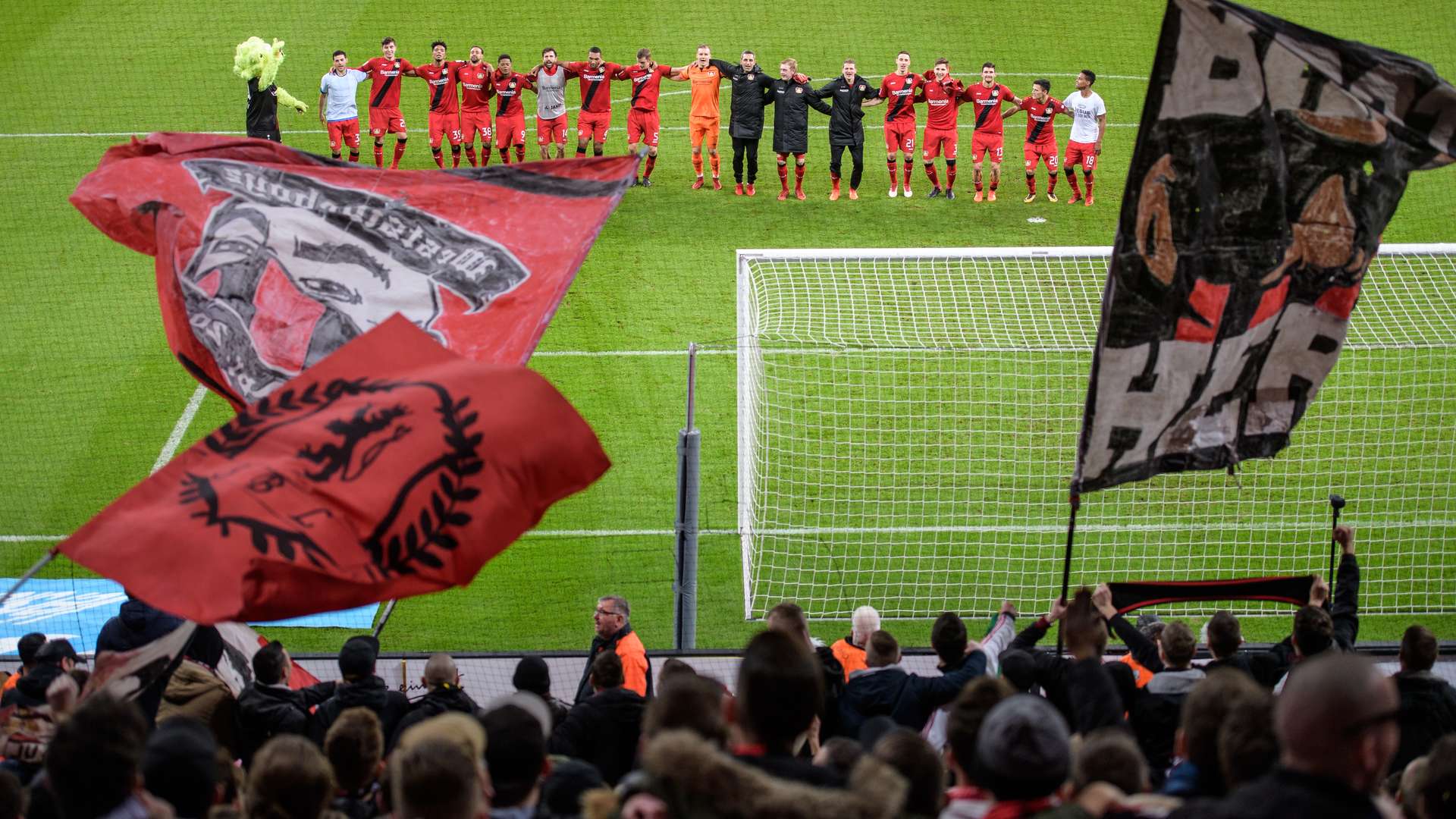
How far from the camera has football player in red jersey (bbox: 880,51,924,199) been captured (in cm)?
1819

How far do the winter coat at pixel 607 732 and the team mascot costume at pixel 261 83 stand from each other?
1417 cm

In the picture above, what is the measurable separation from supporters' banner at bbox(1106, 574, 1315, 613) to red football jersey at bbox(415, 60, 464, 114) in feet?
45.4

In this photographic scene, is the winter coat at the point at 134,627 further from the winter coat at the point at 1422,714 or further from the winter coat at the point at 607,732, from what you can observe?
the winter coat at the point at 1422,714

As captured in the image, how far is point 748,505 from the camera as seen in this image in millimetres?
10109

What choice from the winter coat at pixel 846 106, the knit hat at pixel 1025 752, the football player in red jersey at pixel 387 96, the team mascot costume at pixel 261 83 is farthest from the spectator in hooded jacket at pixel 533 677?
the football player in red jersey at pixel 387 96

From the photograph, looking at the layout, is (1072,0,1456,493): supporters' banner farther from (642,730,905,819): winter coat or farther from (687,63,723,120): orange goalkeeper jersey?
(687,63,723,120): orange goalkeeper jersey

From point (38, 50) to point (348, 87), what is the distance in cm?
763

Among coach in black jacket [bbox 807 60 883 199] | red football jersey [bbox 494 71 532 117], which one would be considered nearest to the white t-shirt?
coach in black jacket [bbox 807 60 883 199]

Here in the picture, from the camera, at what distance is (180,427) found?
41.6ft

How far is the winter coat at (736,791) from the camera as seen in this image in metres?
3.09

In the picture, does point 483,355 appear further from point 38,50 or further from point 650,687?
point 38,50

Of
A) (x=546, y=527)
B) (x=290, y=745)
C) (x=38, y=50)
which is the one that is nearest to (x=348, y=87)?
(x=38, y=50)

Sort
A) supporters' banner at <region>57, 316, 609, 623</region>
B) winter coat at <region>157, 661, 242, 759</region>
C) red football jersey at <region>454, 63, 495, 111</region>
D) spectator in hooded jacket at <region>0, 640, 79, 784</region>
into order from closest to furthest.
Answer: supporters' banner at <region>57, 316, 609, 623</region> → spectator in hooded jacket at <region>0, 640, 79, 784</region> → winter coat at <region>157, 661, 242, 759</region> → red football jersey at <region>454, 63, 495, 111</region>

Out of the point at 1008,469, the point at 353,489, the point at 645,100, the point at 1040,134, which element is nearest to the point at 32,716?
the point at 353,489
